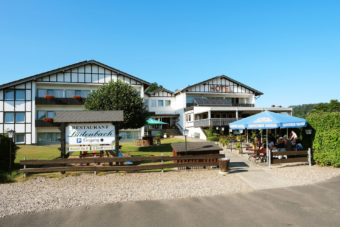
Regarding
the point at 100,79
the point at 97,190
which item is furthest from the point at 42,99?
the point at 97,190

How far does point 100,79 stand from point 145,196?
83.8 ft

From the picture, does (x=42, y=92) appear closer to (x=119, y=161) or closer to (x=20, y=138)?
(x=20, y=138)

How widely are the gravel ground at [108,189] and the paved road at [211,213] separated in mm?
585

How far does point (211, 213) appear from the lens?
19.8ft

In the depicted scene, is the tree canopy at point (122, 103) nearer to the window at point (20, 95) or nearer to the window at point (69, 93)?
the window at point (69, 93)

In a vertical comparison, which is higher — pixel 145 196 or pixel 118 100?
pixel 118 100

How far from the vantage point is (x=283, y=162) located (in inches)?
479

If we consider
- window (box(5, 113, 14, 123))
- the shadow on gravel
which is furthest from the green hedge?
window (box(5, 113, 14, 123))

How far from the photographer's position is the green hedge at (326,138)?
37.6 ft

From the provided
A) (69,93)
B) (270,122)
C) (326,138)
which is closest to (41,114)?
(69,93)

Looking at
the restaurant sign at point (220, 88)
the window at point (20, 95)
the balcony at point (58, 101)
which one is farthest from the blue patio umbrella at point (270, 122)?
the restaurant sign at point (220, 88)

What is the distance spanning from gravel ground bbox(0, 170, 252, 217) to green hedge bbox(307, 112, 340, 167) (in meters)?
5.45

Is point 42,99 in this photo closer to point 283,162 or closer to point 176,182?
point 176,182

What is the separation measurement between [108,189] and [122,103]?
464 inches
